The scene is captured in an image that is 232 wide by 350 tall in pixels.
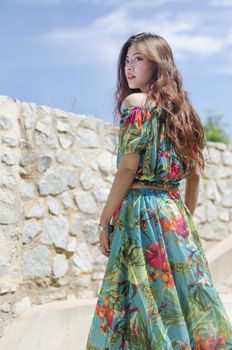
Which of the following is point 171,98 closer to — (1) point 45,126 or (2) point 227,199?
(1) point 45,126

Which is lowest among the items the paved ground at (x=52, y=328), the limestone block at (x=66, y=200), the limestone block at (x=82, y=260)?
the paved ground at (x=52, y=328)

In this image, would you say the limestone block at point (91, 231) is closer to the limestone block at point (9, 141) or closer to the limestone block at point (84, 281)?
the limestone block at point (84, 281)

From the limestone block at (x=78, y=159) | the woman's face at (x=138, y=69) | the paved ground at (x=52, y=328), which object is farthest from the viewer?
the limestone block at (x=78, y=159)

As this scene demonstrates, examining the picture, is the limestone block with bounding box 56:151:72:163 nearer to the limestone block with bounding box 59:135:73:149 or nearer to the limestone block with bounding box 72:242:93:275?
the limestone block with bounding box 59:135:73:149

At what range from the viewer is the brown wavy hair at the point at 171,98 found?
2.84 meters

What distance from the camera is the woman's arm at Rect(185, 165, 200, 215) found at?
3092 mm

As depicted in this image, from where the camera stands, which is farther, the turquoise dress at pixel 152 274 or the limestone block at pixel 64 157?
the limestone block at pixel 64 157

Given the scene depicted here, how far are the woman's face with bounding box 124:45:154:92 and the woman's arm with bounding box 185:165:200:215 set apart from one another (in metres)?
0.47

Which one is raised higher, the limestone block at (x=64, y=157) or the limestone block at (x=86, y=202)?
the limestone block at (x=64, y=157)

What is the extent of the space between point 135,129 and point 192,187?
53 cm

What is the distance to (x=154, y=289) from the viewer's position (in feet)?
9.00

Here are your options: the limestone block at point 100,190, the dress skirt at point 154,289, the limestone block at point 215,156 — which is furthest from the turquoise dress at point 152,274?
the limestone block at point 215,156

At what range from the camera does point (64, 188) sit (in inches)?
204

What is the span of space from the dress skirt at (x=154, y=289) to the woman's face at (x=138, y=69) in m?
0.49
